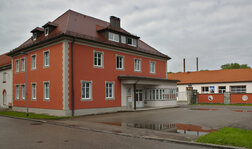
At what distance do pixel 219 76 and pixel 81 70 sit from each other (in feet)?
96.9

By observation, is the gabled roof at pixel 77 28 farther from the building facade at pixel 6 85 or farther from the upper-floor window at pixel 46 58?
the building facade at pixel 6 85

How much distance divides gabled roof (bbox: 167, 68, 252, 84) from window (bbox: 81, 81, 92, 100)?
88.1 ft

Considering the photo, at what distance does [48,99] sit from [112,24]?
39.7ft

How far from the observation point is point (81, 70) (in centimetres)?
2023

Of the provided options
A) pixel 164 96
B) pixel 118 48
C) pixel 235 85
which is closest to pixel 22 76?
pixel 118 48

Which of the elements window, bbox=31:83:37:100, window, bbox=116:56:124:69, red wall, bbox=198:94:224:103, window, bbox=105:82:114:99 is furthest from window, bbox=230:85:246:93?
window, bbox=31:83:37:100

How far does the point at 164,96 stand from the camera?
95.2ft

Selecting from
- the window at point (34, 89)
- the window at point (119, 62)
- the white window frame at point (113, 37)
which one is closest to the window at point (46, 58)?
the window at point (34, 89)

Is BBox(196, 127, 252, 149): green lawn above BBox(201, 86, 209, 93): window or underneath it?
underneath

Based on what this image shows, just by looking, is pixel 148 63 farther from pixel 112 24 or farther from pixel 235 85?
pixel 235 85

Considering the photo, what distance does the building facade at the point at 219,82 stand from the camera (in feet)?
123

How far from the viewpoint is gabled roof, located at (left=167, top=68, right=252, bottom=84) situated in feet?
127

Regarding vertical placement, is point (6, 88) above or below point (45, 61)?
below

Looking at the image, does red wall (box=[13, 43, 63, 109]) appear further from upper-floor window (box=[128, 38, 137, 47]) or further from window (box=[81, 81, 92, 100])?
upper-floor window (box=[128, 38, 137, 47])
